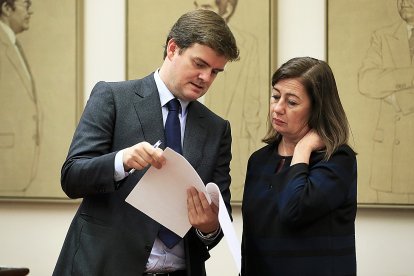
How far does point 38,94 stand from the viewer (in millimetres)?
4531

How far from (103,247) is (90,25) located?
253 centimetres

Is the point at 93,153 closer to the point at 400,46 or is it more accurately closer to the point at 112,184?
the point at 112,184

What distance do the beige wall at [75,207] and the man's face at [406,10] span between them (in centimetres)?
46

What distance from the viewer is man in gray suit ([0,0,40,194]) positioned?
4.54 metres

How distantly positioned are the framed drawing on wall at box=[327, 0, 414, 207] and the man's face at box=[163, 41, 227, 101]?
72.1 inches

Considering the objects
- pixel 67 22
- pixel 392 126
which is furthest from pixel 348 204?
pixel 67 22

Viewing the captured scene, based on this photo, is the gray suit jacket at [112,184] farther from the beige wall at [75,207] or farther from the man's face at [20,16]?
the man's face at [20,16]

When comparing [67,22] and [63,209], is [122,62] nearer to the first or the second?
[67,22]

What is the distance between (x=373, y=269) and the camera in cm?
400

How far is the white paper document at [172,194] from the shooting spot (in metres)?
2.13

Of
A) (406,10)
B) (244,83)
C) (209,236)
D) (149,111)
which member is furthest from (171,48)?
(406,10)

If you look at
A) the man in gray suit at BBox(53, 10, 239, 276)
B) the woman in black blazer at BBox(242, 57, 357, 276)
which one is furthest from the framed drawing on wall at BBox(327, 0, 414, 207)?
the man in gray suit at BBox(53, 10, 239, 276)

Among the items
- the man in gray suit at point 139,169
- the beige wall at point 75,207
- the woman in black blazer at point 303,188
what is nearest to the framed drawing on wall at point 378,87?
the beige wall at point 75,207

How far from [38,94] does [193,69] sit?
246cm
